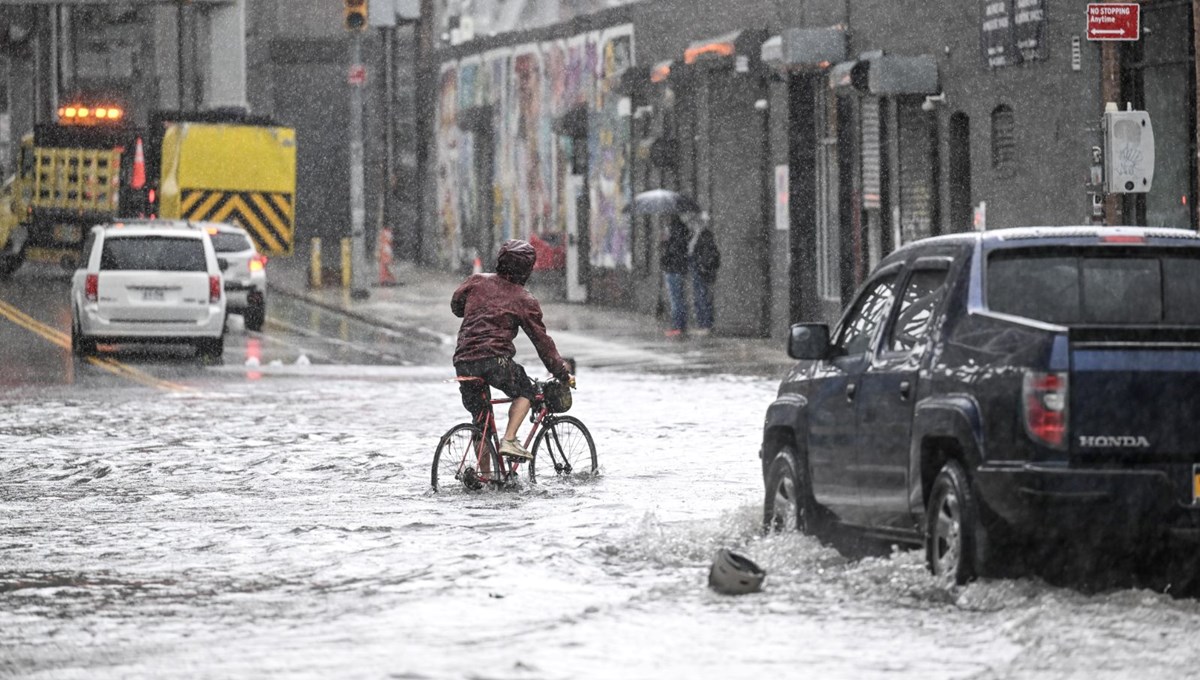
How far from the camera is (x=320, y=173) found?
61.8 metres

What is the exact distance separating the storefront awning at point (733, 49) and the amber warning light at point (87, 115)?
1895 centimetres

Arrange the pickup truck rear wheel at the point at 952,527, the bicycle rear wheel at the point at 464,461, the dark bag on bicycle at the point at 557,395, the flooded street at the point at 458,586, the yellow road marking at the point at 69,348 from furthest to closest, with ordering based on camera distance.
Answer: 1. the yellow road marking at the point at 69,348
2. the dark bag on bicycle at the point at 557,395
3. the bicycle rear wheel at the point at 464,461
4. the pickup truck rear wheel at the point at 952,527
5. the flooded street at the point at 458,586

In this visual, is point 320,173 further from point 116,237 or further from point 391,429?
point 391,429

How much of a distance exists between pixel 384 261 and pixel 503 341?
3178 centimetres

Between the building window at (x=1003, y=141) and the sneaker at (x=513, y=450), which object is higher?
the building window at (x=1003, y=141)

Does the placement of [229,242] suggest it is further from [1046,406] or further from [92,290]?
[1046,406]

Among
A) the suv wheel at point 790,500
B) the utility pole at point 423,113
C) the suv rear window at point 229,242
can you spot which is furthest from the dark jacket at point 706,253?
the utility pole at point 423,113

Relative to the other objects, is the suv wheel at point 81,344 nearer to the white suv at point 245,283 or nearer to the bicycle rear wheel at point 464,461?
the white suv at point 245,283

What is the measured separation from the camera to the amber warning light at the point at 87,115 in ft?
161

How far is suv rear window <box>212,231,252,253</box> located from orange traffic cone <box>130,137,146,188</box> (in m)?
9.48

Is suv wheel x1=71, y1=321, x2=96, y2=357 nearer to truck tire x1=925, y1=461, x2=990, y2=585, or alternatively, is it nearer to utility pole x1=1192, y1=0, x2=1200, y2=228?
utility pole x1=1192, y1=0, x2=1200, y2=228

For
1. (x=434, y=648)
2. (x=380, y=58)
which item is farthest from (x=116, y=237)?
(x=380, y=58)

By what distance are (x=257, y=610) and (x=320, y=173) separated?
52.0 metres

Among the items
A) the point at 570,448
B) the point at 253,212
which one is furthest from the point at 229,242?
the point at 570,448
